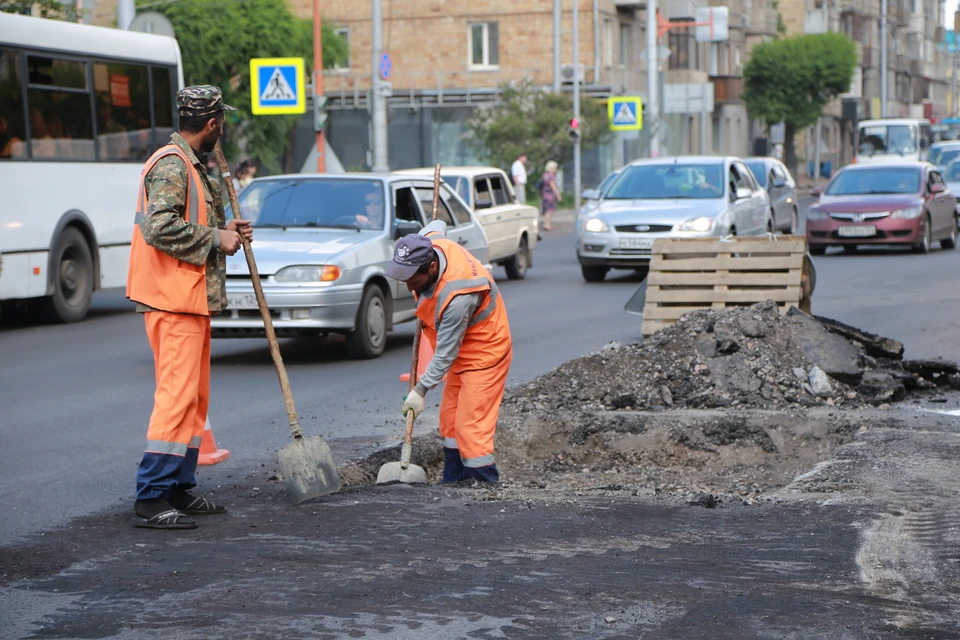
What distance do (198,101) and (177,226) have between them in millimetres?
575

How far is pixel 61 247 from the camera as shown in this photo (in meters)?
15.6

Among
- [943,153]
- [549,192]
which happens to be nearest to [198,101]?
[549,192]

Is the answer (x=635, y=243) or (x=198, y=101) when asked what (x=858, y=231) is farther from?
(x=198, y=101)

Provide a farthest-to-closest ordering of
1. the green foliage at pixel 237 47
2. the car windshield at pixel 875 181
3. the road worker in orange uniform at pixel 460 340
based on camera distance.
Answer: the green foliage at pixel 237 47, the car windshield at pixel 875 181, the road worker in orange uniform at pixel 460 340

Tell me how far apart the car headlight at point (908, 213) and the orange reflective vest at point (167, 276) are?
1930cm

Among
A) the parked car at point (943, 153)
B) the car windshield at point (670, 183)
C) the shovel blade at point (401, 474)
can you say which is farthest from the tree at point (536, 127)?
the shovel blade at point (401, 474)

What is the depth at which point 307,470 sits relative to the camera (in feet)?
21.5

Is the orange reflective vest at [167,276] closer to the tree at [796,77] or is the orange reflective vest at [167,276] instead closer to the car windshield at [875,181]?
the car windshield at [875,181]

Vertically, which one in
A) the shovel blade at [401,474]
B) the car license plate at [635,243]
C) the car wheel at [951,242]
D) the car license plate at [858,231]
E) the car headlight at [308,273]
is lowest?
the car wheel at [951,242]

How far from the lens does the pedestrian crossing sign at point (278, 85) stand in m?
22.9

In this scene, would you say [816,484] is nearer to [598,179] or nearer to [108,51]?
[108,51]

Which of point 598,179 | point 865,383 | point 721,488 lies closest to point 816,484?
point 721,488

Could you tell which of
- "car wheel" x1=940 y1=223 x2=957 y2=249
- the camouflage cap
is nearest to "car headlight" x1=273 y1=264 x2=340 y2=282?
the camouflage cap

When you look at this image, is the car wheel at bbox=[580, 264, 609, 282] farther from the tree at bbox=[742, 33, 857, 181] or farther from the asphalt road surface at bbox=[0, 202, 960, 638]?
the tree at bbox=[742, 33, 857, 181]
